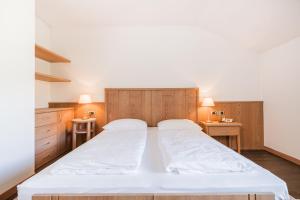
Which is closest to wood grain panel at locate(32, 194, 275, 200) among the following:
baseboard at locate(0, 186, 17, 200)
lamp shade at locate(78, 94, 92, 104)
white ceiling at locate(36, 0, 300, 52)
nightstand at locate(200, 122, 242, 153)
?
baseboard at locate(0, 186, 17, 200)

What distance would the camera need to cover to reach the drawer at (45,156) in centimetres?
250

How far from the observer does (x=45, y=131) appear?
2.67 m

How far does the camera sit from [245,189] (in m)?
1.09

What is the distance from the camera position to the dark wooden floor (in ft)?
6.55

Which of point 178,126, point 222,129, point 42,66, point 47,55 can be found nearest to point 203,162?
point 178,126

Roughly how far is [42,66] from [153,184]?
3.10 metres

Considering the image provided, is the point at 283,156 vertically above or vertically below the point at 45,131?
below

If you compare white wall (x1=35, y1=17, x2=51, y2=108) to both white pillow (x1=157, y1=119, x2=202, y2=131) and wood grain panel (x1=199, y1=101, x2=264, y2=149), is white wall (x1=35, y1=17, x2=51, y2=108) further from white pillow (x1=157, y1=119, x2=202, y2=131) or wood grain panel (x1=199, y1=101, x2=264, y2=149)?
wood grain panel (x1=199, y1=101, x2=264, y2=149)

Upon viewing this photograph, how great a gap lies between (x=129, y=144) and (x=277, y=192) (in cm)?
122

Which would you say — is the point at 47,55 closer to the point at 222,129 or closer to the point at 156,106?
the point at 156,106

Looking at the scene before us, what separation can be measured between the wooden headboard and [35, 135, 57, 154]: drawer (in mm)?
939

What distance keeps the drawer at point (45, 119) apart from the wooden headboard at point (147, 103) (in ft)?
2.88

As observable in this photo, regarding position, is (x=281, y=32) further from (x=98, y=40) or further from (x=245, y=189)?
(x=98, y=40)

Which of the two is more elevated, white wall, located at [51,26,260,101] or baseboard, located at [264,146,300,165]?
white wall, located at [51,26,260,101]
